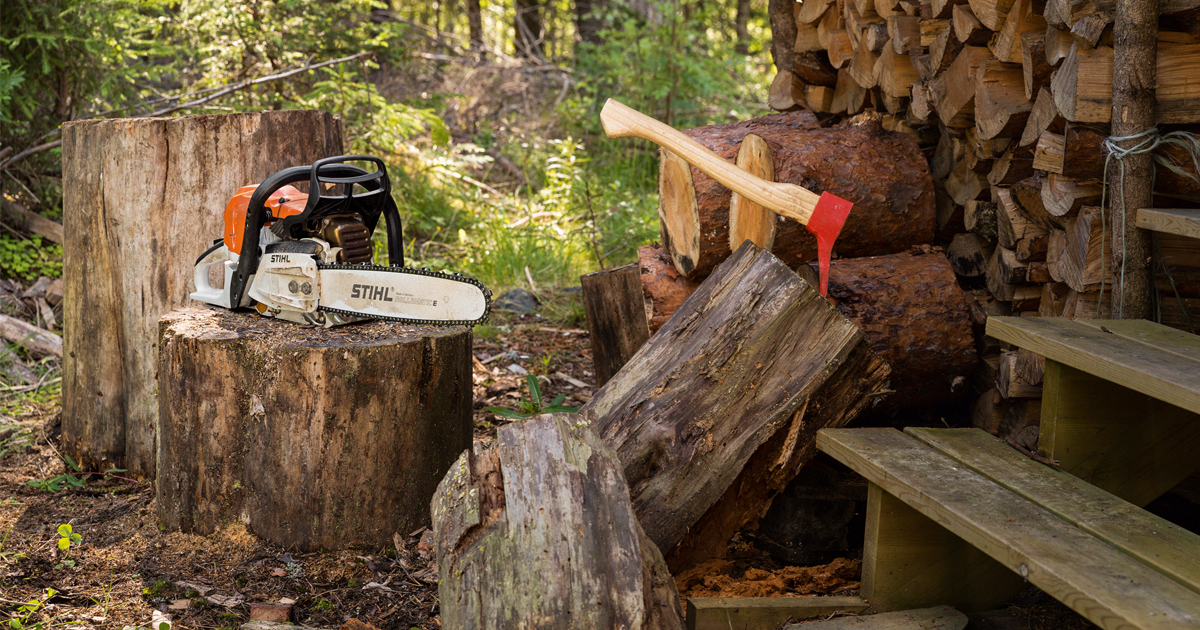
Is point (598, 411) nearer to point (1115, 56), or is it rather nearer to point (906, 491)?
point (906, 491)

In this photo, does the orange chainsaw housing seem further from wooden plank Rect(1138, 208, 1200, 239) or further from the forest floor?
wooden plank Rect(1138, 208, 1200, 239)

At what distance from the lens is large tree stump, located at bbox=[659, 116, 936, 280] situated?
8.96 feet

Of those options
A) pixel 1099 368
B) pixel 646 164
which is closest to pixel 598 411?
pixel 1099 368

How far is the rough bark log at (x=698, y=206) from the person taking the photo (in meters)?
2.83

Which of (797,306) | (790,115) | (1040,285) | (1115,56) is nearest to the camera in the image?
(1115,56)

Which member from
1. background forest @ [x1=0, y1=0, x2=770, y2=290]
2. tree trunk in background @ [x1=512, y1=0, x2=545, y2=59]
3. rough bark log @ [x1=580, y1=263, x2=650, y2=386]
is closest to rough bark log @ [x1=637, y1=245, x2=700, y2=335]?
rough bark log @ [x1=580, y1=263, x2=650, y2=386]

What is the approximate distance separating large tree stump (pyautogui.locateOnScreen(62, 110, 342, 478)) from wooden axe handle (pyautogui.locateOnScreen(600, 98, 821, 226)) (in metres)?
1.07

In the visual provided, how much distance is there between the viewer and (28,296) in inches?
169

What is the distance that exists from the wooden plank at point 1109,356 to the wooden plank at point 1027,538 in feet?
0.91

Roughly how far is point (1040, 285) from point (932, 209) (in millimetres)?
481

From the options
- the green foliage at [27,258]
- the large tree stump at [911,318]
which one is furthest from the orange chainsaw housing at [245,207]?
the green foliage at [27,258]

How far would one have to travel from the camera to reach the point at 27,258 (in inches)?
174

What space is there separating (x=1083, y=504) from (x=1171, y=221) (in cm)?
65

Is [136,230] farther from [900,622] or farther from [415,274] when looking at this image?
[900,622]
